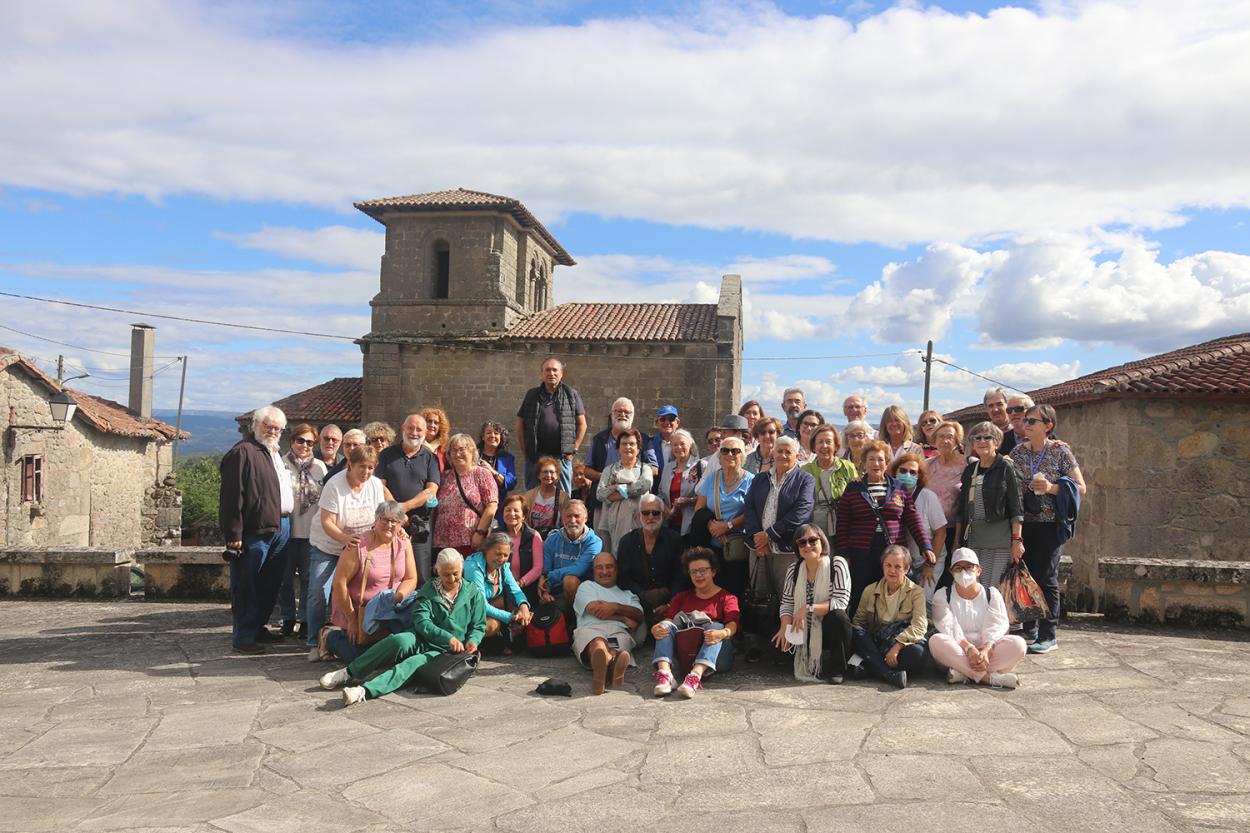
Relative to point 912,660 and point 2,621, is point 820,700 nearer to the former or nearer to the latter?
point 912,660

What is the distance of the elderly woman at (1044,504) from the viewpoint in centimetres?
636

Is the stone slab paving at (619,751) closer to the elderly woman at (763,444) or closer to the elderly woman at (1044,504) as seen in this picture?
the elderly woman at (1044,504)

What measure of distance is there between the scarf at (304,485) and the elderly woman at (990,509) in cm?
468

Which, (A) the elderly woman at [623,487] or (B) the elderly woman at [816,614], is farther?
(A) the elderly woman at [623,487]

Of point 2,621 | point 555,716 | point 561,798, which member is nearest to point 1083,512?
point 555,716

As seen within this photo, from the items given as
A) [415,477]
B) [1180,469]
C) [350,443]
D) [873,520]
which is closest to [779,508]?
[873,520]

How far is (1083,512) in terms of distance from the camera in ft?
35.3

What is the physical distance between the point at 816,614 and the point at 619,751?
1860 millimetres

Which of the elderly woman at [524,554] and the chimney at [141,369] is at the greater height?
the chimney at [141,369]

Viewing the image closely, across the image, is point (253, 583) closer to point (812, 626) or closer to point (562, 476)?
point (562, 476)

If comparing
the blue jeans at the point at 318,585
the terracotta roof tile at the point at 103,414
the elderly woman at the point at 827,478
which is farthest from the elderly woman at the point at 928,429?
the terracotta roof tile at the point at 103,414

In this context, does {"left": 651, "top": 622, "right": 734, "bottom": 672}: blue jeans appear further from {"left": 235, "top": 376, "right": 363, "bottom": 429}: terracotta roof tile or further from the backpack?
{"left": 235, "top": 376, "right": 363, "bottom": 429}: terracotta roof tile

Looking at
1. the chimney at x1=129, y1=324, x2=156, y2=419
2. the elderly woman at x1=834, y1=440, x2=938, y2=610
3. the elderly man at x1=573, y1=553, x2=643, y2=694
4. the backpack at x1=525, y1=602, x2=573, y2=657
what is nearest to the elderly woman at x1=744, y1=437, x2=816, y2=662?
the elderly woman at x1=834, y1=440, x2=938, y2=610

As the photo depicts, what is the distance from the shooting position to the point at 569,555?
659cm
